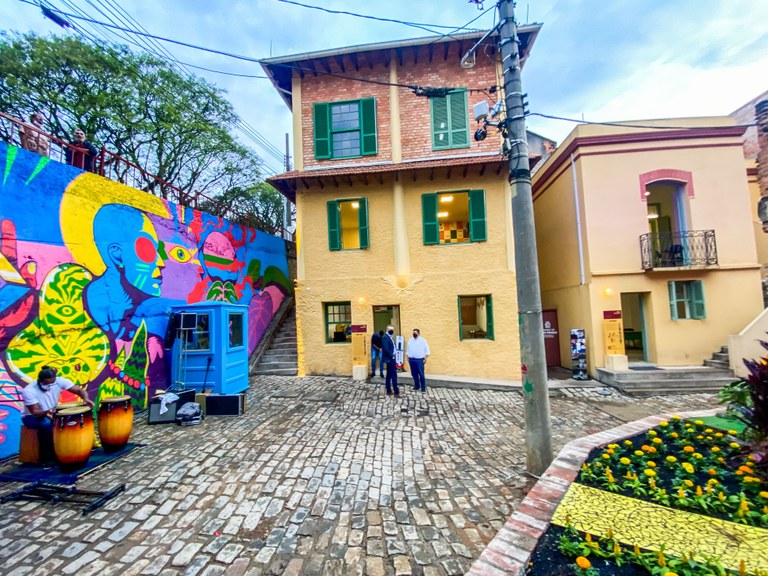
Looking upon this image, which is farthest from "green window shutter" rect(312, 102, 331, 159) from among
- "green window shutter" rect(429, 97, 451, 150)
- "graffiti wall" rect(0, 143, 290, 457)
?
"graffiti wall" rect(0, 143, 290, 457)

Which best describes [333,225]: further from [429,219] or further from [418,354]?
[418,354]

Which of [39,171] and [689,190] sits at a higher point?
[689,190]

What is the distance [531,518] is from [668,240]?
11.8m

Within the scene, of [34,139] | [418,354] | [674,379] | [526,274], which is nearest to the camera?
[526,274]

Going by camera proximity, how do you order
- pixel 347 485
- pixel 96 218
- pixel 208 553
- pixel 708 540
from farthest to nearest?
1. pixel 96 218
2. pixel 347 485
3. pixel 208 553
4. pixel 708 540

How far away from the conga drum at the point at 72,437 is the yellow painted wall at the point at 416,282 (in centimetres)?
638

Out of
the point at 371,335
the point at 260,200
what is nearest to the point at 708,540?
the point at 371,335

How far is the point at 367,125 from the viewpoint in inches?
428

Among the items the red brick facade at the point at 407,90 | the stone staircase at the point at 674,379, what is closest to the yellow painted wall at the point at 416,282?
the red brick facade at the point at 407,90

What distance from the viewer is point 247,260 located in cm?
1193

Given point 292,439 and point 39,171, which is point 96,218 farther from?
point 292,439

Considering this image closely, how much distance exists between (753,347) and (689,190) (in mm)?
4860

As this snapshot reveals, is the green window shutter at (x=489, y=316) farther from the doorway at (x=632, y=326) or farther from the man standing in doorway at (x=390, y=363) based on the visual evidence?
the doorway at (x=632, y=326)

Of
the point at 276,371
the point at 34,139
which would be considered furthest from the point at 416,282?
the point at 34,139
